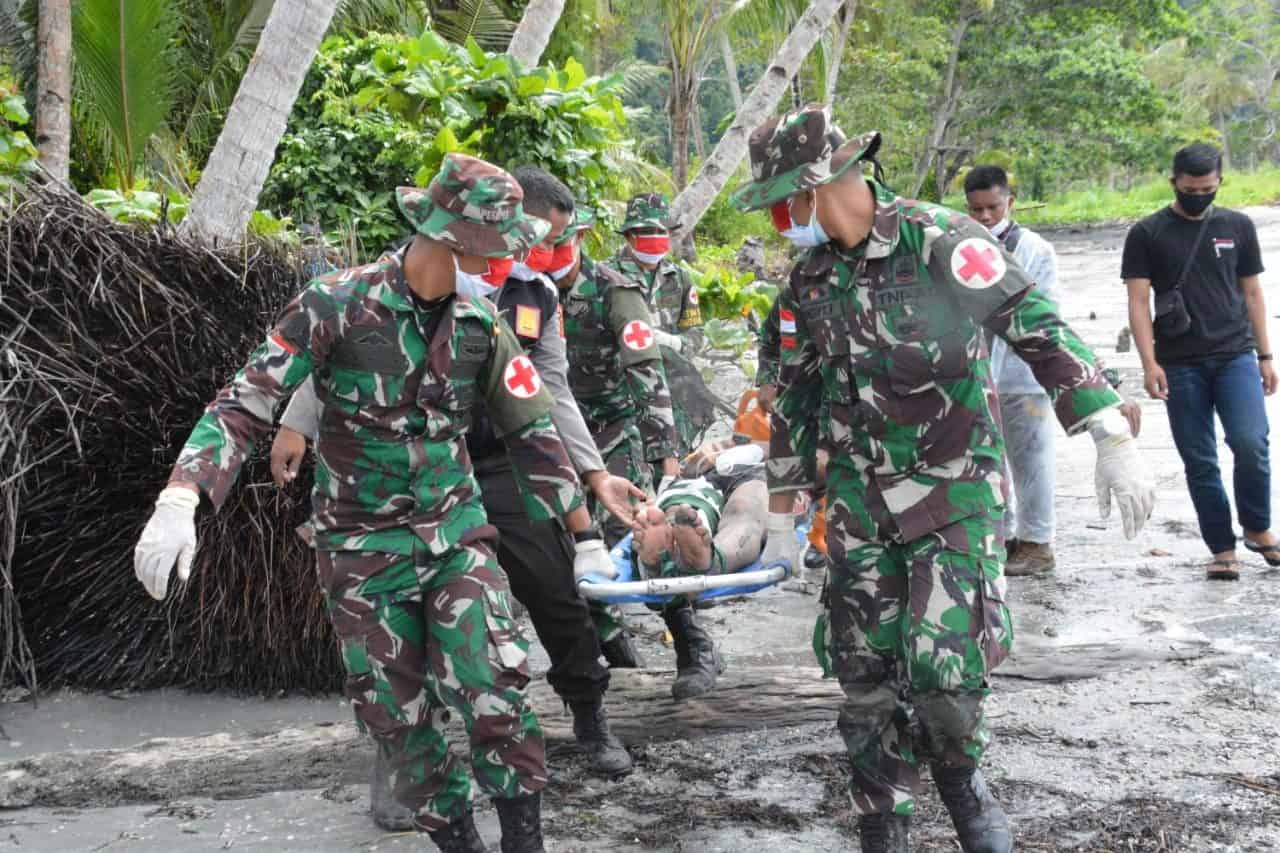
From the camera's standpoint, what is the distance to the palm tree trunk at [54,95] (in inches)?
311

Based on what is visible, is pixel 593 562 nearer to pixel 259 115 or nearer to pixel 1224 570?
pixel 259 115

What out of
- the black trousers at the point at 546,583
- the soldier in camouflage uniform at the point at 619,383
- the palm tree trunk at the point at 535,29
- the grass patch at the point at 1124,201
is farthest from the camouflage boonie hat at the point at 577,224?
the grass patch at the point at 1124,201

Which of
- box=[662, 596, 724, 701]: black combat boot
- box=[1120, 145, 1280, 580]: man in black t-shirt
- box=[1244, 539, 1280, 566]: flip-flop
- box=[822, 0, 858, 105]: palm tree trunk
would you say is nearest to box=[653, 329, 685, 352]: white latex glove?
box=[662, 596, 724, 701]: black combat boot

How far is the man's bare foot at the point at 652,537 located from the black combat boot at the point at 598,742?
1.72 feet

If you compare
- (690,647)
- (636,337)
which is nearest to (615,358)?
(636,337)

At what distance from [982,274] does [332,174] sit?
5009 mm

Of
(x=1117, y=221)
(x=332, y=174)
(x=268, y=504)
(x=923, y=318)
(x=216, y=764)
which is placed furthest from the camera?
(x=1117, y=221)

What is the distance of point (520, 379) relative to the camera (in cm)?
350

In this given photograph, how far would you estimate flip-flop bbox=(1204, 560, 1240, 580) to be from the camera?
5934 millimetres

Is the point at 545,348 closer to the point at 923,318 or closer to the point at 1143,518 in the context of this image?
the point at 923,318

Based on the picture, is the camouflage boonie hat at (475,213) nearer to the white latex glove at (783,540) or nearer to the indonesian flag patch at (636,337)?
the white latex glove at (783,540)

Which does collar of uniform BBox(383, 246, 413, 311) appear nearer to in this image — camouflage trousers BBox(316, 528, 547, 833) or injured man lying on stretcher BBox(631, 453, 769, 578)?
camouflage trousers BBox(316, 528, 547, 833)

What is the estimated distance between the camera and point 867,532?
3.43 meters

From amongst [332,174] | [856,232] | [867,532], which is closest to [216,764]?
[867,532]
